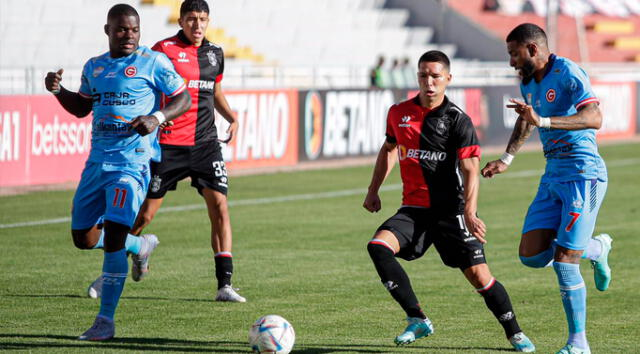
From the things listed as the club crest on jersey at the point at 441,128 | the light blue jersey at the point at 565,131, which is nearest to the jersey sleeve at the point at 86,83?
the club crest on jersey at the point at 441,128

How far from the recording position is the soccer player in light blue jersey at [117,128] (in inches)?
295

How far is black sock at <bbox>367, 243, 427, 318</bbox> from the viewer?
23.4ft

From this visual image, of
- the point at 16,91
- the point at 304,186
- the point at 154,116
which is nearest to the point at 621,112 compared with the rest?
the point at 304,186

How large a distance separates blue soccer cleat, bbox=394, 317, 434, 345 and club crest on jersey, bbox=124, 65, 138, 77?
2.42m

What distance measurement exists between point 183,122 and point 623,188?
37.6 feet

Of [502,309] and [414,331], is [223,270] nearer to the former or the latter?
[414,331]

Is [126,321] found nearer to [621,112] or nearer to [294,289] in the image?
[294,289]

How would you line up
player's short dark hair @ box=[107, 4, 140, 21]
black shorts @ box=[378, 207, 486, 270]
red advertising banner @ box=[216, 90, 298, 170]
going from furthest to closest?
red advertising banner @ box=[216, 90, 298, 170], player's short dark hair @ box=[107, 4, 140, 21], black shorts @ box=[378, 207, 486, 270]

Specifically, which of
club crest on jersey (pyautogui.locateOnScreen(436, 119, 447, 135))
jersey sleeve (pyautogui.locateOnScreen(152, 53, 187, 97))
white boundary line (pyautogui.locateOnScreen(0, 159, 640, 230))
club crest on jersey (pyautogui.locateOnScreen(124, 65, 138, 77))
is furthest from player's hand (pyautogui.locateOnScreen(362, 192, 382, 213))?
white boundary line (pyautogui.locateOnScreen(0, 159, 640, 230))

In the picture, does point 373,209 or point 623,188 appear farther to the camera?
point 623,188

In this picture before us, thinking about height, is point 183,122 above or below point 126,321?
above

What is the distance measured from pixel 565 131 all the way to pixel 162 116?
2.55 m

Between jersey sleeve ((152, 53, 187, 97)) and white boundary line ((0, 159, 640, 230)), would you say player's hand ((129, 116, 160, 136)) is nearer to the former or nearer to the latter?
jersey sleeve ((152, 53, 187, 97))

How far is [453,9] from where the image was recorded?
43781 millimetres
